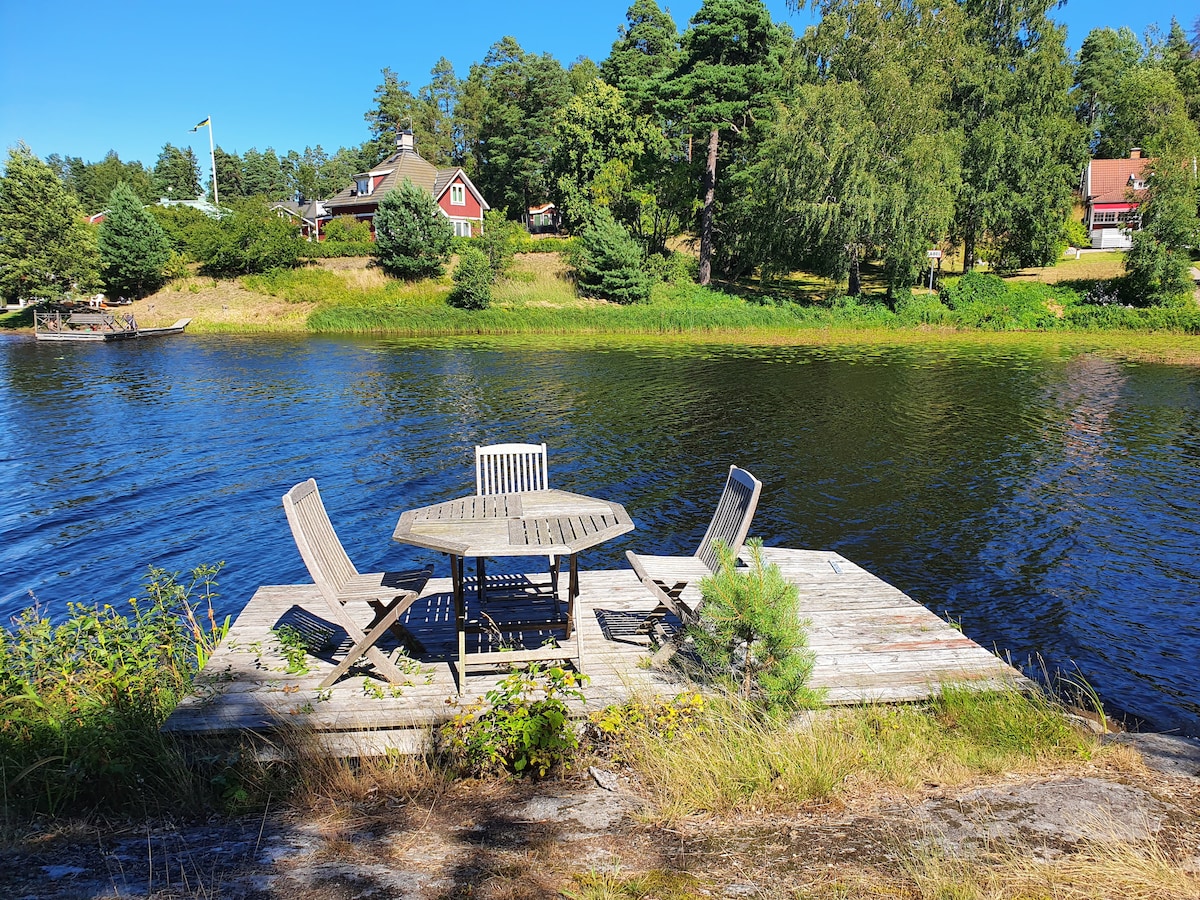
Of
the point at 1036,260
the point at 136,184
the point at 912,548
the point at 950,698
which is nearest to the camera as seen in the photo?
the point at 950,698

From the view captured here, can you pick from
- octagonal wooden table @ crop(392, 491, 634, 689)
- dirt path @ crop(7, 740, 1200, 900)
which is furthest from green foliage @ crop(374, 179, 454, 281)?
dirt path @ crop(7, 740, 1200, 900)

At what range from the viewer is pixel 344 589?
229 inches

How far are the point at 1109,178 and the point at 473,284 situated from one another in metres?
51.1

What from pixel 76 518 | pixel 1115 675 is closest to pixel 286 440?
pixel 76 518

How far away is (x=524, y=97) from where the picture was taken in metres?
71.4

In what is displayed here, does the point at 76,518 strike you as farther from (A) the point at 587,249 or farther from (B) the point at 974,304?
(B) the point at 974,304

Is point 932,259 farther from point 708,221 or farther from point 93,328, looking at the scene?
Answer: point 93,328

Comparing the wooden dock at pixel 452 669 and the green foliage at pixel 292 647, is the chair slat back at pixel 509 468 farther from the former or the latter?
the green foliage at pixel 292 647

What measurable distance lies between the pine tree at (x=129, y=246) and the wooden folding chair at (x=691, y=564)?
53.6 meters

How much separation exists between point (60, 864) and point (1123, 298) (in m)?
48.2

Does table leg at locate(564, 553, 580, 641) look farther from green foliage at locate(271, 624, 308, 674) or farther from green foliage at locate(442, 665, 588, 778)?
green foliage at locate(271, 624, 308, 674)

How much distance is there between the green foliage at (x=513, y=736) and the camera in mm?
4906

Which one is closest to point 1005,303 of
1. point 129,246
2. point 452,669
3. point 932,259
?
point 932,259

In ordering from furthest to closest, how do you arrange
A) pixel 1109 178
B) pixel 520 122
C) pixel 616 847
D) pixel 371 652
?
1. pixel 520 122
2. pixel 1109 178
3. pixel 371 652
4. pixel 616 847
